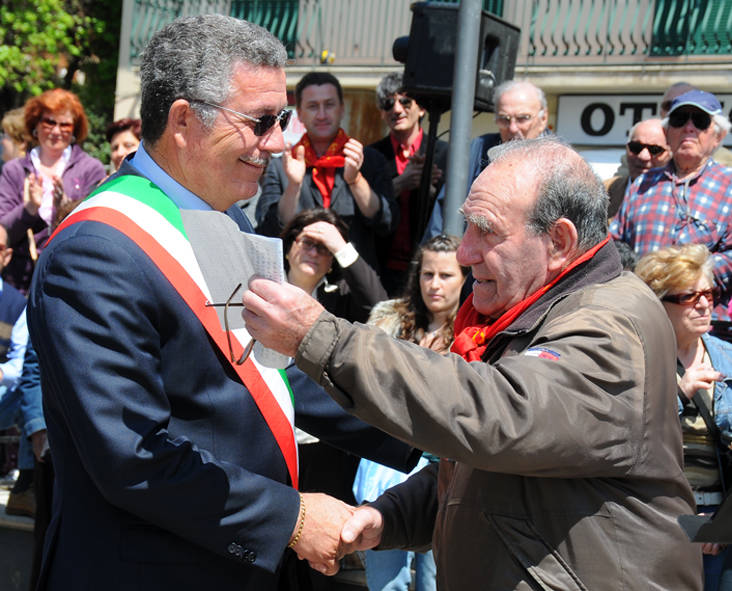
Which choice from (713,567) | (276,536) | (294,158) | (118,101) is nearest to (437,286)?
(294,158)

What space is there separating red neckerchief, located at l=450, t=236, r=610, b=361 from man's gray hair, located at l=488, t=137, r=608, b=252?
0.17 ft

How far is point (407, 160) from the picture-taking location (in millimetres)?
6840

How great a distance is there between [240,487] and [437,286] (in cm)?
276

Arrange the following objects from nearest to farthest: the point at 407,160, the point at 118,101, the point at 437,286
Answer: the point at 437,286 < the point at 407,160 < the point at 118,101

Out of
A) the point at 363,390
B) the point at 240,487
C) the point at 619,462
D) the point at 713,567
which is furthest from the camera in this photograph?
the point at 713,567

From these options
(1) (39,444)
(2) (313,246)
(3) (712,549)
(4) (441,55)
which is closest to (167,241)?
(3) (712,549)

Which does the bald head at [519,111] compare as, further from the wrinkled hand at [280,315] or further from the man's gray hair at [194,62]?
the wrinkled hand at [280,315]

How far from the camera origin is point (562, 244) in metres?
2.57

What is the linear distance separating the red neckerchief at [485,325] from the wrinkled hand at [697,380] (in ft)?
6.08

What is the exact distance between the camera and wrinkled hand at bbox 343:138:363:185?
19.3 feet

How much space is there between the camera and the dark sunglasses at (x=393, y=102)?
6.71m

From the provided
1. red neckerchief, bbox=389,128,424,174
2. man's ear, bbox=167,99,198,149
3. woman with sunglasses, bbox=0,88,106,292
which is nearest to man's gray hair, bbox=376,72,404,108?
red neckerchief, bbox=389,128,424,174

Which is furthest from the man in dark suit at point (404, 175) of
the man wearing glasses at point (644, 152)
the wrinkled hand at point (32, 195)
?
the wrinkled hand at point (32, 195)

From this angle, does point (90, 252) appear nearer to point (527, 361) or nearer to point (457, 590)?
point (527, 361)
